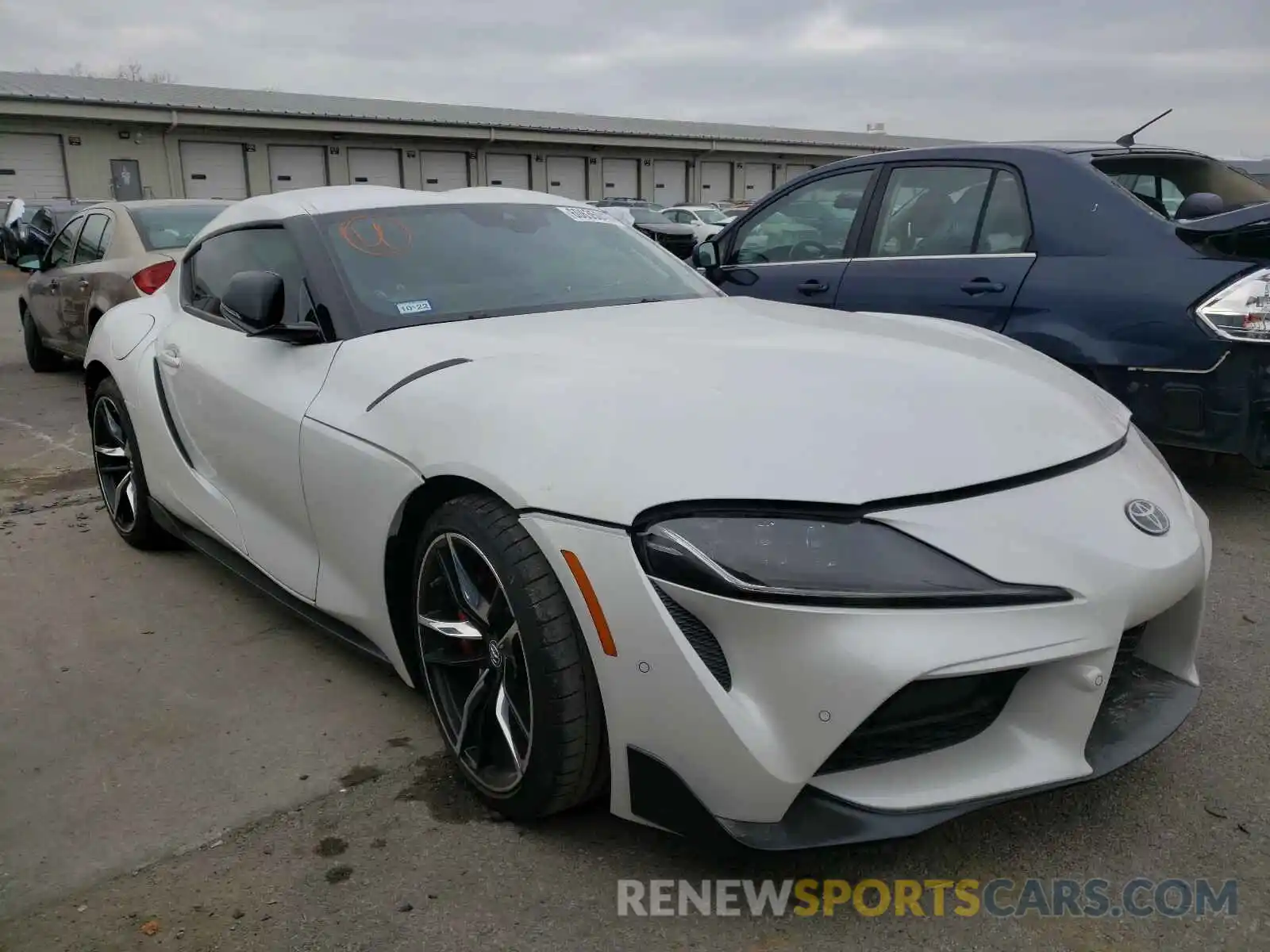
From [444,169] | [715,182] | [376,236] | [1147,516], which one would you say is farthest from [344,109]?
[1147,516]

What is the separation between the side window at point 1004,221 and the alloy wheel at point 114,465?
3.75 m

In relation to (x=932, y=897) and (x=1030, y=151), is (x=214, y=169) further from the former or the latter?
(x=932, y=897)

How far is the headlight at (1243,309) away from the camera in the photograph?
3.75m

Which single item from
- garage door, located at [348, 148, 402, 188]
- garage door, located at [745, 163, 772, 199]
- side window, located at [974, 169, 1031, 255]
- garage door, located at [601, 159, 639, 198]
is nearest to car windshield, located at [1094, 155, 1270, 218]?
side window, located at [974, 169, 1031, 255]

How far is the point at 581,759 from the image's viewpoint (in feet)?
6.82

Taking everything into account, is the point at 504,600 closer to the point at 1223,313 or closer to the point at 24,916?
the point at 24,916

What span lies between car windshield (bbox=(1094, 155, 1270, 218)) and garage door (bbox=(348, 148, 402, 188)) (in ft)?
111

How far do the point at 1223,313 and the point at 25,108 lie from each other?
3306 cm

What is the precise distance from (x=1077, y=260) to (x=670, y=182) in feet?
136

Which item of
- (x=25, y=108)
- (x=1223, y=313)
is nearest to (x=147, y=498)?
(x=1223, y=313)

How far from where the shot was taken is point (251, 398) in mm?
3080

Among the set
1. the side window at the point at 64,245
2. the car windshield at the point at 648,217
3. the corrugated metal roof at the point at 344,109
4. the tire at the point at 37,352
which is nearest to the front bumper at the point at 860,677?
the side window at the point at 64,245

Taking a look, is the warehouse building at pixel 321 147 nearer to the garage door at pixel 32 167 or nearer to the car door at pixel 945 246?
the garage door at pixel 32 167

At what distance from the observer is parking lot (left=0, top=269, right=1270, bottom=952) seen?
6.43 ft
